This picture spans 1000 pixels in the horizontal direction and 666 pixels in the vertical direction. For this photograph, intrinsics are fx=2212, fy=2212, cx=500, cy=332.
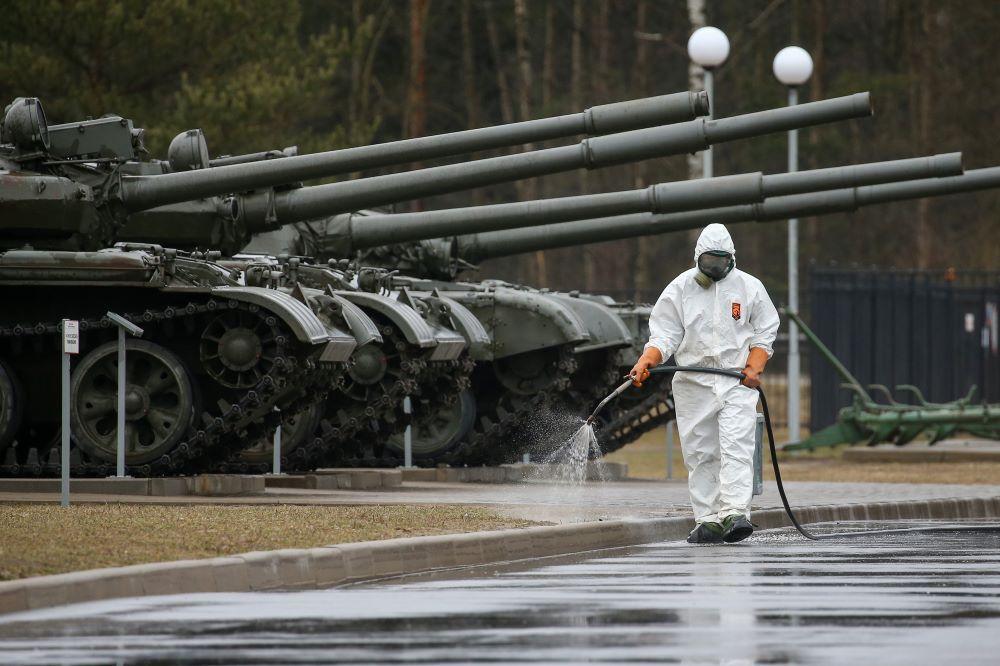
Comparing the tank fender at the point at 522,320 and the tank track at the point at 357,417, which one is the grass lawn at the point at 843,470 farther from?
the tank track at the point at 357,417

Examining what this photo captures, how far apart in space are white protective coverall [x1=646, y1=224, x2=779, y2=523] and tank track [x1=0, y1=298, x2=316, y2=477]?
14.7 feet

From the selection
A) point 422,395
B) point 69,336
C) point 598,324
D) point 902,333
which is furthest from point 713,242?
point 902,333

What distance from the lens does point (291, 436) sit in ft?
66.2

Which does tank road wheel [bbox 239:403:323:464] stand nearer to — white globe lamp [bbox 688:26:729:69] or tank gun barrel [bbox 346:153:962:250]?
→ tank gun barrel [bbox 346:153:962:250]

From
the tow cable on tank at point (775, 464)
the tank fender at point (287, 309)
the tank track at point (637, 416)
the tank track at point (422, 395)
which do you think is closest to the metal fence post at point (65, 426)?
the tank fender at point (287, 309)

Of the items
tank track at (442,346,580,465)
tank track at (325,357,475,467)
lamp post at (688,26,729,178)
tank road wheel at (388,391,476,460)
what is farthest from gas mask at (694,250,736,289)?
lamp post at (688,26,729,178)

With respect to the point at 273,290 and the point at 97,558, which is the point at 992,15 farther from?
the point at 97,558

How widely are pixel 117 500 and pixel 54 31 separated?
21706 mm

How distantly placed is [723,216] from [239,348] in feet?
25.9

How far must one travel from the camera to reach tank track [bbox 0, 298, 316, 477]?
1750 centimetres

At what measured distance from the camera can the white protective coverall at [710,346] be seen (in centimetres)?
1370

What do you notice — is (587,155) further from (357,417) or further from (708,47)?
(708,47)

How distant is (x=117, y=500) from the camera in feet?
52.1

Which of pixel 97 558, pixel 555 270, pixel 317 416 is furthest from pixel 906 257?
pixel 97 558
